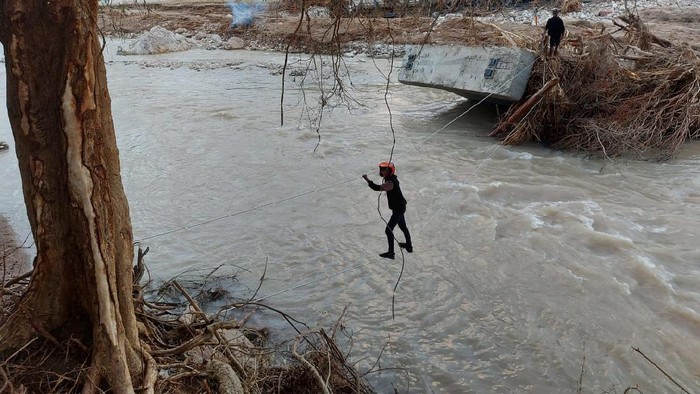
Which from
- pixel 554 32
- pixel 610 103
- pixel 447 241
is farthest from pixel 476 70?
pixel 447 241

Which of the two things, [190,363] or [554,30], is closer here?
[190,363]

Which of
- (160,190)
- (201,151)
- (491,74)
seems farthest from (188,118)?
(491,74)

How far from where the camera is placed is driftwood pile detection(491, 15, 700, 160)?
10.4 metres

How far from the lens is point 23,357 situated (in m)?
2.88

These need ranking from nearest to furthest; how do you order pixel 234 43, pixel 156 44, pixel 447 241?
pixel 447 241 < pixel 156 44 < pixel 234 43

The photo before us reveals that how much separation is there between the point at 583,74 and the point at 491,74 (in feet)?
6.29

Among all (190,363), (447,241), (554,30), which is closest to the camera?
(190,363)

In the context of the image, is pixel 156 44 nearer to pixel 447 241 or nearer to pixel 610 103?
pixel 610 103

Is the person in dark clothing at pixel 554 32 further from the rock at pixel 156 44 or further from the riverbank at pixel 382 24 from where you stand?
the rock at pixel 156 44

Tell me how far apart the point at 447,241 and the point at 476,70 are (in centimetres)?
557

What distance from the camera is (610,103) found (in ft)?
36.3

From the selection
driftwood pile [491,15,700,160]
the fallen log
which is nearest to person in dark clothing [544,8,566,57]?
driftwood pile [491,15,700,160]

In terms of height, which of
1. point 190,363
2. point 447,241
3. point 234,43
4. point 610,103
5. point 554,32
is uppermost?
point 554,32

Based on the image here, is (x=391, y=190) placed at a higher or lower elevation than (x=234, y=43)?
lower
